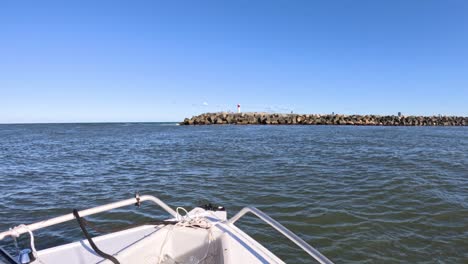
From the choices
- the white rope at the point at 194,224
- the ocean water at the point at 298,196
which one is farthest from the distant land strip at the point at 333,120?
the white rope at the point at 194,224

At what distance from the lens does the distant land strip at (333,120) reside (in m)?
60.0

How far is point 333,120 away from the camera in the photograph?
61125mm

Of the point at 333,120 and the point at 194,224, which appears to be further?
the point at 333,120

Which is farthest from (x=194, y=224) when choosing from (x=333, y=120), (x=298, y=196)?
(x=333, y=120)

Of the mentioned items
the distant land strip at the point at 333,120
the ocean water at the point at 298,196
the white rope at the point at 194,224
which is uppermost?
the distant land strip at the point at 333,120

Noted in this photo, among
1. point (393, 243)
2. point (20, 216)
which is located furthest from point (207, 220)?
point (20, 216)

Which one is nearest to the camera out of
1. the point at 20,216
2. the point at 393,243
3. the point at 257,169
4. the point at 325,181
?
the point at 393,243

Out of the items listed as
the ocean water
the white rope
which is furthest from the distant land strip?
the white rope

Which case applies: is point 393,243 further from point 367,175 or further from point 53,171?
point 53,171

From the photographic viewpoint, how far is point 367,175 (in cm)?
1026

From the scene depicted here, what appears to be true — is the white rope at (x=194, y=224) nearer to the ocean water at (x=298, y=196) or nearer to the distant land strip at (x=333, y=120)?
the ocean water at (x=298, y=196)

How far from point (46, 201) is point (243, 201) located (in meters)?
5.32

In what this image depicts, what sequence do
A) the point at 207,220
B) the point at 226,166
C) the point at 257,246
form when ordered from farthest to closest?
the point at 226,166 < the point at 207,220 < the point at 257,246

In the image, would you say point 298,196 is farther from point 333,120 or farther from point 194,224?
point 333,120
